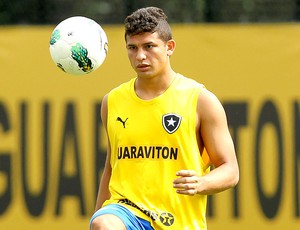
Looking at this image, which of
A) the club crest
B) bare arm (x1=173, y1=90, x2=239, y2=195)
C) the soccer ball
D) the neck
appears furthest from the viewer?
the soccer ball

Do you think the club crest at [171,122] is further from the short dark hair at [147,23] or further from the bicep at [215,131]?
the short dark hair at [147,23]

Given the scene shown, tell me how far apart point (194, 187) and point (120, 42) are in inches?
141

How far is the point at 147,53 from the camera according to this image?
5.72m

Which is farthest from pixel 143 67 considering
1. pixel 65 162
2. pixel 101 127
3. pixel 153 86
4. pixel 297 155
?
pixel 297 155

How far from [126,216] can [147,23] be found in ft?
3.78

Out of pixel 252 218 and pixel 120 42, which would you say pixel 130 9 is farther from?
pixel 252 218

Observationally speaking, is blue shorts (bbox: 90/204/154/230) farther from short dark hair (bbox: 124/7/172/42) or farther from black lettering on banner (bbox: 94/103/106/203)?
black lettering on banner (bbox: 94/103/106/203)

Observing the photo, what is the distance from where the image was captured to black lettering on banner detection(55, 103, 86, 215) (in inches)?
339

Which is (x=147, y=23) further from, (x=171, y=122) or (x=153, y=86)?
(x=171, y=122)

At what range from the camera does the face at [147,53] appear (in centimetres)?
571

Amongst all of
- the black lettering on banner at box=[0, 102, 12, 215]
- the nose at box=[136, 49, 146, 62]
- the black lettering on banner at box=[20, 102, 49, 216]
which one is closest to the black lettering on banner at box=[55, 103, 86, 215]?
the black lettering on banner at box=[20, 102, 49, 216]

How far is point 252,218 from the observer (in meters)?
8.54

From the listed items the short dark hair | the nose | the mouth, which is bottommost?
the mouth

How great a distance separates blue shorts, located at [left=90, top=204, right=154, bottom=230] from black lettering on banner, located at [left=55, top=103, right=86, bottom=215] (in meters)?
2.98
